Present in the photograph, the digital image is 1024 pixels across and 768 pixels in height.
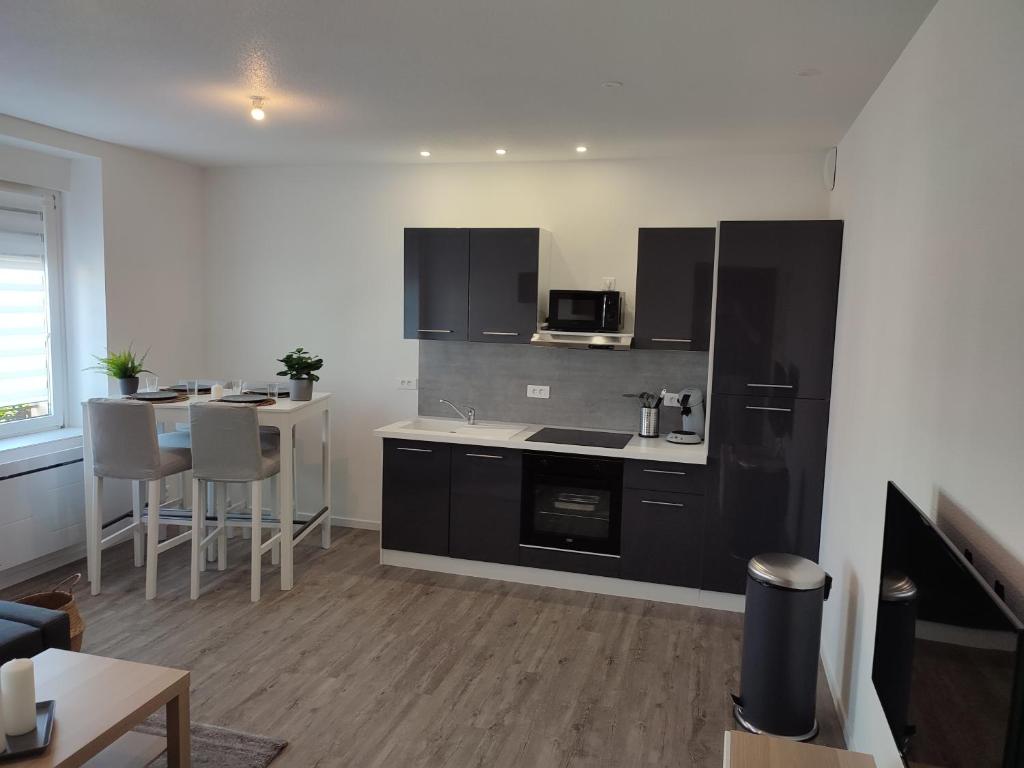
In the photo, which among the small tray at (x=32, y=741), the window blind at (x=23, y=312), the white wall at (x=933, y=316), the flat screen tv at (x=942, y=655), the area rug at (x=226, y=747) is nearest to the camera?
the flat screen tv at (x=942, y=655)

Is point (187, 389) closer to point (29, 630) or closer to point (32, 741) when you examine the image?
point (29, 630)

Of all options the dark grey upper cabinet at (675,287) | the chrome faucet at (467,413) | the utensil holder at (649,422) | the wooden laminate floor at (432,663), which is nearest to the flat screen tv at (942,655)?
the wooden laminate floor at (432,663)

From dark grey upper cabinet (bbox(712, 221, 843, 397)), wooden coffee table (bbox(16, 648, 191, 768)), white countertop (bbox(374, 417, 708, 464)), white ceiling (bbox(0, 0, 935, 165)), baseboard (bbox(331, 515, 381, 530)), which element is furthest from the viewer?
baseboard (bbox(331, 515, 381, 530))

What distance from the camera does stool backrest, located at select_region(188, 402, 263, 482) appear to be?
4098 millimetres

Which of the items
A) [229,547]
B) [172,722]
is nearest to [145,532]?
[229,547]

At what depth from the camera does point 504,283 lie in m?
4.69

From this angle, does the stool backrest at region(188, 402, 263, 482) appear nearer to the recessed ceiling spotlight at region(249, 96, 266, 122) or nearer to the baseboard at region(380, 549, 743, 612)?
the baseboard at region(380, 549, 743, 612)

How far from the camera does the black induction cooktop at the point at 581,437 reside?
14.6ft

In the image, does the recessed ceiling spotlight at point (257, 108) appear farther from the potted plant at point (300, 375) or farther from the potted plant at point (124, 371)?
the potted plant at point (124, 371)

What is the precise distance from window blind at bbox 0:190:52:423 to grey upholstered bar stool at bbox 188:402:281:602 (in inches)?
55.7

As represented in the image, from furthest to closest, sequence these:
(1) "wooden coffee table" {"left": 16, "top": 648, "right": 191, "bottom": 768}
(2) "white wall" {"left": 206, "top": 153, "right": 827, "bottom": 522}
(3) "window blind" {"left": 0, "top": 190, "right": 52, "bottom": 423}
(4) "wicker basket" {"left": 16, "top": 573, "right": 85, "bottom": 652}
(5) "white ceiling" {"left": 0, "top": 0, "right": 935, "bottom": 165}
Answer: (2) "white wall" {"left": 206, "top": 153, "right": 827, "bottom": 522} → (3) "window blind" {"left": 0, "top": 190, "right": 52, "bottom": 423} → (4) "wicker basket" {"left": 16, "top": 573, "right": 85, "bottom": 652} → (5) "white ceiling" {"left": 0, "top": 0, "right": 935, "bottom": 165} → (1) "wooden coffee table" {"left": 16, "top": 648, "right": 191, "bottom": 768}

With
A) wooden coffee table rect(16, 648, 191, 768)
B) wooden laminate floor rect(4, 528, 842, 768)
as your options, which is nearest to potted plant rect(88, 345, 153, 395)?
wooden laminate floor rect(4, 528, 842, 768)

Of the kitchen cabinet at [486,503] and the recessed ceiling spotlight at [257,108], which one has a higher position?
the recessed ceiling spotlight at [257,108]

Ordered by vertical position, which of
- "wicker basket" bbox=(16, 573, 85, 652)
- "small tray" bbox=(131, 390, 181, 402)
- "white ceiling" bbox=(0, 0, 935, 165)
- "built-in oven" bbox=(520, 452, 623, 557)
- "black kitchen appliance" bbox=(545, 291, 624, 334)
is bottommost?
"wicker basket" bbox=(16, 573, 85, 652)
